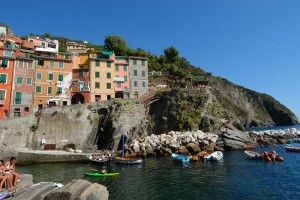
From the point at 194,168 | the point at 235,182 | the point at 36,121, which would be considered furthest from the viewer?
the point at 36,121

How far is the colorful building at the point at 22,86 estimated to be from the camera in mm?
45647

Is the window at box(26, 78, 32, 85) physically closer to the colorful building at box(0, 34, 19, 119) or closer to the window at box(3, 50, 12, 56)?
the colorful building at box(0, 34, 19, 119)

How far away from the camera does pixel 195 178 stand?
2597 cm

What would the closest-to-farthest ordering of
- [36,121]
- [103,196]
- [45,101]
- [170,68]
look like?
1. [103,196]
2. [36,121]
3. [45,101]
4. [170,68]

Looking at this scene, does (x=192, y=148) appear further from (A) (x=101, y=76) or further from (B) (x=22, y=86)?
(B) (x=22, y=86)

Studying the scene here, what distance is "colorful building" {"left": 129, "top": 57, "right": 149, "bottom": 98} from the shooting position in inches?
2237

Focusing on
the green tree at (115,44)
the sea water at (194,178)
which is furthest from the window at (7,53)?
the green tree at (115,44)

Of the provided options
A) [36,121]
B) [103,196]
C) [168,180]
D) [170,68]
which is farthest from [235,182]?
[170,68]

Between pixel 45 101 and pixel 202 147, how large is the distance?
33.0 m

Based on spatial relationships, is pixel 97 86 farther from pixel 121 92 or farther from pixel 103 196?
pixel 103 196

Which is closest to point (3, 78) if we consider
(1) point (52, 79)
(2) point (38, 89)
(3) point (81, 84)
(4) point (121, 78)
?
(2) point (38, 89)

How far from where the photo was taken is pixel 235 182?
24250mm

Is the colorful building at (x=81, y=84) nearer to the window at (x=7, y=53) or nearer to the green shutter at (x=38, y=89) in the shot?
the green shutter at (x=38, y=89)

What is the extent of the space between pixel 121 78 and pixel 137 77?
4.13m
